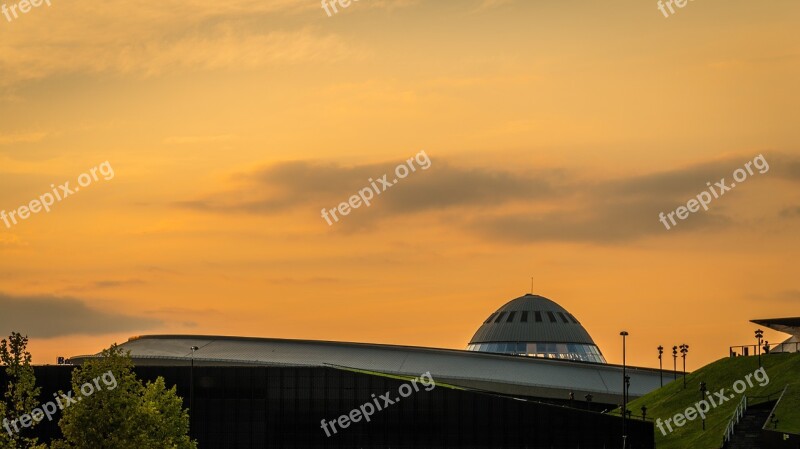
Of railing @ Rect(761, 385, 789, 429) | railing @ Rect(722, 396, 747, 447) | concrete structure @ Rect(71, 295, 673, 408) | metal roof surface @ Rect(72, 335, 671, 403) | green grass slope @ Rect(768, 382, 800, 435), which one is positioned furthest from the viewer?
metal roof surface @ Rect(72, 335, 671, 403)

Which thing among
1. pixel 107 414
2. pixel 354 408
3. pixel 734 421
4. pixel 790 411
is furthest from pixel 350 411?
pixel 107 414

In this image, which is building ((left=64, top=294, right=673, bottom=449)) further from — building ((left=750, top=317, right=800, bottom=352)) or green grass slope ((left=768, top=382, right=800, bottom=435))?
building ((left=750, top=317, right=800, bottom=352))

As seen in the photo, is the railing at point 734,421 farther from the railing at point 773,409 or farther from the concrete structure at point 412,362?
the concrete structure at point 412,362

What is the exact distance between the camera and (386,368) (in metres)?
188

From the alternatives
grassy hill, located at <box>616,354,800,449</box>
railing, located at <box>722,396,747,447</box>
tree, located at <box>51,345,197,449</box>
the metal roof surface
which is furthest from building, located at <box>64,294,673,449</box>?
the metal roof surface

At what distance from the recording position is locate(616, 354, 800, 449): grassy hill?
128375 millimetres

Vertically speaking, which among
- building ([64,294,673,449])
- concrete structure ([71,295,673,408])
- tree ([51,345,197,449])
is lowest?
tree ([51,345,197,449])

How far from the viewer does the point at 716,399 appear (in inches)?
5861

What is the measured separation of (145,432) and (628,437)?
179 ft

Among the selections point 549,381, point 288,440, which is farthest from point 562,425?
point 549,381

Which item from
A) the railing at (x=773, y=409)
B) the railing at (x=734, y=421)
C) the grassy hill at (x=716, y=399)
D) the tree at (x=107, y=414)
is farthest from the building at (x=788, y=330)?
the tree at (x=107, y=414)

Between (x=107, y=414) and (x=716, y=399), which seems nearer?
(x=107, y=414)

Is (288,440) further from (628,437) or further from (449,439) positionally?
(628,437)

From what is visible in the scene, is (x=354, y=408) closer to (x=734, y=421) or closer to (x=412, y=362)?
(x=734, y=421)
